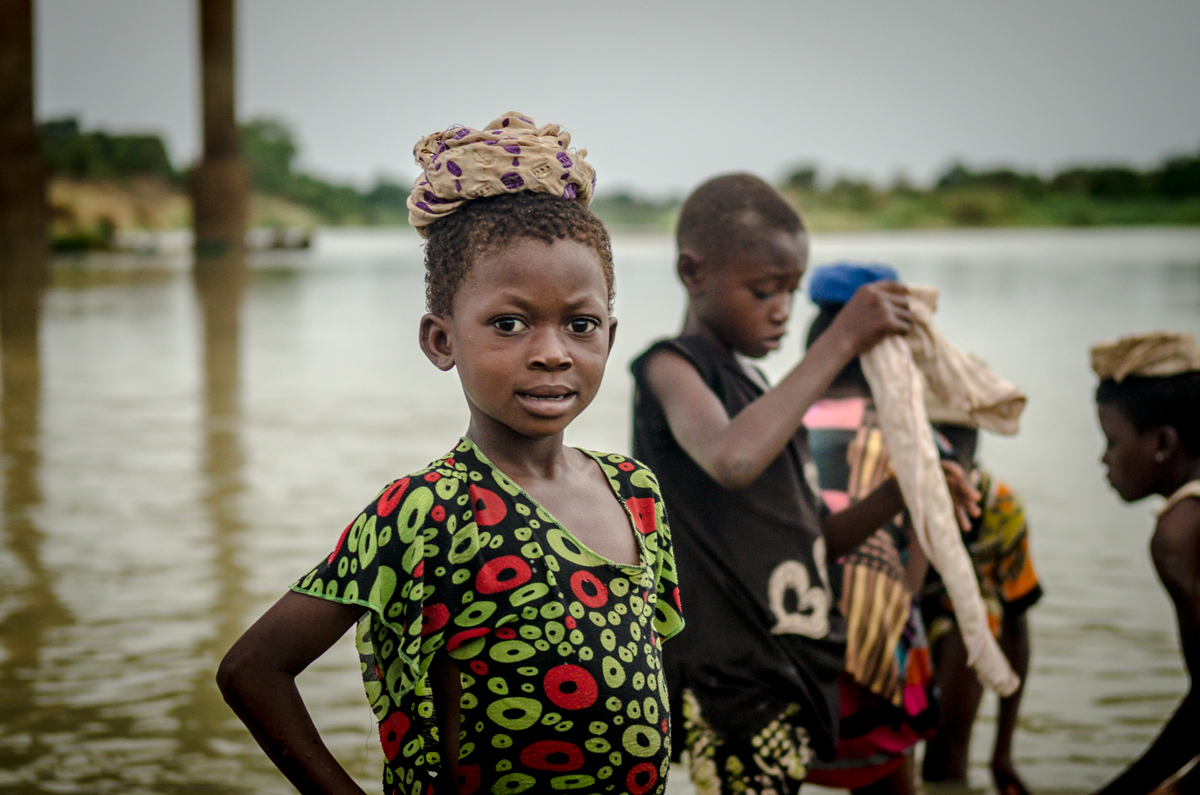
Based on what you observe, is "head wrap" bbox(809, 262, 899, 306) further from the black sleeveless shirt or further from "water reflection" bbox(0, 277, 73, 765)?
"water reflection" bbox(0, 277, 73, 765)

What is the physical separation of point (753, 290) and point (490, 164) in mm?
1068

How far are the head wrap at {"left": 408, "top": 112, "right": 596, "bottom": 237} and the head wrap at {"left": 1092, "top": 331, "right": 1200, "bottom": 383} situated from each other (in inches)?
70.5

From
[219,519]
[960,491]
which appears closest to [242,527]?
[219,519]

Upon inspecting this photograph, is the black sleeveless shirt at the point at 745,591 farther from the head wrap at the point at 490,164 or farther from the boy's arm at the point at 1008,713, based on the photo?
the boy's arm at the point at 1008,713

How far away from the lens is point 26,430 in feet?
28.4

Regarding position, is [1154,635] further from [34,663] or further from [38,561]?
[38,561]

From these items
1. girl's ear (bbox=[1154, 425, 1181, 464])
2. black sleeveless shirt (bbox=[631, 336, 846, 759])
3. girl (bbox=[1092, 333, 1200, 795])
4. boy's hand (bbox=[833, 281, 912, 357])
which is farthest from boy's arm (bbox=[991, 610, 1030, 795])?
boy's hand (bbox=[833, 281, 912, 357])

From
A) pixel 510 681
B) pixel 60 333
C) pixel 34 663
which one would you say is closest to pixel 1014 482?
pixel 34 663

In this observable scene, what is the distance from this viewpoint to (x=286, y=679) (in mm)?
1531

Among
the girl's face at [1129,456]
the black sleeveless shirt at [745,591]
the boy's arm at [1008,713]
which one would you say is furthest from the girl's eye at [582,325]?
the boy's arm at [1008,713]

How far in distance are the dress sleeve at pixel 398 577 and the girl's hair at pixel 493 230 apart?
0.30m

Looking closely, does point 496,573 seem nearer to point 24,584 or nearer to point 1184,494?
point 1184,494

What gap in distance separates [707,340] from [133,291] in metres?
21.3

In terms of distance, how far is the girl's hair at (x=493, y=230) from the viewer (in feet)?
5.53
